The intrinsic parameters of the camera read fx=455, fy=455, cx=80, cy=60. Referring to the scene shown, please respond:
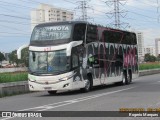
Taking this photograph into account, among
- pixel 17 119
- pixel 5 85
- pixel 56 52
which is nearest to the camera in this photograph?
pixel 17 119

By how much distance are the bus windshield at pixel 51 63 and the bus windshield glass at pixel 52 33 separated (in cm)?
87

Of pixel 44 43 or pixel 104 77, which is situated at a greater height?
pixel 44 43

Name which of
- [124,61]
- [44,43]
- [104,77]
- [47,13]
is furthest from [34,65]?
[47,13]

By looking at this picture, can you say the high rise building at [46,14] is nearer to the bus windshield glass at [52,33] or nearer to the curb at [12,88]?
the curb at [12,88]

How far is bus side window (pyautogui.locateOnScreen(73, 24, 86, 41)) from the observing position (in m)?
23.4

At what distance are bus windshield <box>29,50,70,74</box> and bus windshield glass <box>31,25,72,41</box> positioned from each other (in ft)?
2.86

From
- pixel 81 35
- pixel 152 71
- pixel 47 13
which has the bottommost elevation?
pixel 152 71

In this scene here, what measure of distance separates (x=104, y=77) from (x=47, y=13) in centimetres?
4176

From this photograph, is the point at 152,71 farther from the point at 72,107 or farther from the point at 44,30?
the point at 72,107

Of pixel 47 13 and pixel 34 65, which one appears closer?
pixel 34 65

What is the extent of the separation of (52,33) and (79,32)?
1.47 metres

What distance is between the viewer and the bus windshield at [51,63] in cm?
2261

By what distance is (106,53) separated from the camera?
91.2 ft

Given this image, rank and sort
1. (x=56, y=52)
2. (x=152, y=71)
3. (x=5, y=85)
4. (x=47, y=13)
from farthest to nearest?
(x=47, y=13)
(x=152, y=71)
(x=5, y=85)
(x=56, y=52)
